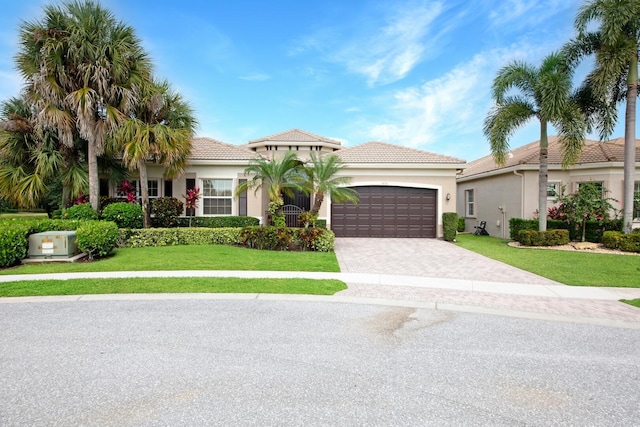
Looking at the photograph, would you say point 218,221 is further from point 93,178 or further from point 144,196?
point 93,178

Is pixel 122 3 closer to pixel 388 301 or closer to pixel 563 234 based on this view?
pixel 388 301

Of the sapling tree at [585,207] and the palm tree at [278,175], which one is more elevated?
the palm tree at [278,175]

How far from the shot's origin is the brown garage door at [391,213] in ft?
60.0

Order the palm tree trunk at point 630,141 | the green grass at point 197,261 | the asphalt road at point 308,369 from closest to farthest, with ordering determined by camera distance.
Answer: the asphalt road at point 308,369, the green grass at point 197,261, the palm tree trunk at point 630,141

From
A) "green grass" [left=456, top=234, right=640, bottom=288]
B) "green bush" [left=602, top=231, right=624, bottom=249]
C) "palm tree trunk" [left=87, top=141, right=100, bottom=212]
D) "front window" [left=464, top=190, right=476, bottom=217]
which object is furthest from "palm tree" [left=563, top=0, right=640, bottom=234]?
"palm tree trunk" [left=87, top=141, right=100, bottom=212]

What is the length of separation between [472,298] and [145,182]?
14.2m

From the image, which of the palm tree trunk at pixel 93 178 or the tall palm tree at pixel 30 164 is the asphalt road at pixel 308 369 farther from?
the tall palm tree at pixel 30 164

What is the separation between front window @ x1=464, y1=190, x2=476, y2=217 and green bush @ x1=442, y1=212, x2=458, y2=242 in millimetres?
6879

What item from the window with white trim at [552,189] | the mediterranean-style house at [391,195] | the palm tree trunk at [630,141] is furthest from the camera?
the mediterranean-style house at [391,195]

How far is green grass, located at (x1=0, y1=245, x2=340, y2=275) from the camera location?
9578mm

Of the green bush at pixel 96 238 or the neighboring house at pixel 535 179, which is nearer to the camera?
the green bush at pixel 96 238

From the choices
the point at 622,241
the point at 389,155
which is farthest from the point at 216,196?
the point at 622,241

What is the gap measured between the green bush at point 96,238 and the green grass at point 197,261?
0.41m

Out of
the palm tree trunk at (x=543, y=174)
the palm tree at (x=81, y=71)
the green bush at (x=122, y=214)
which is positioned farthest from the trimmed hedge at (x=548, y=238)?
the palm tree at (x=81, y=71)
